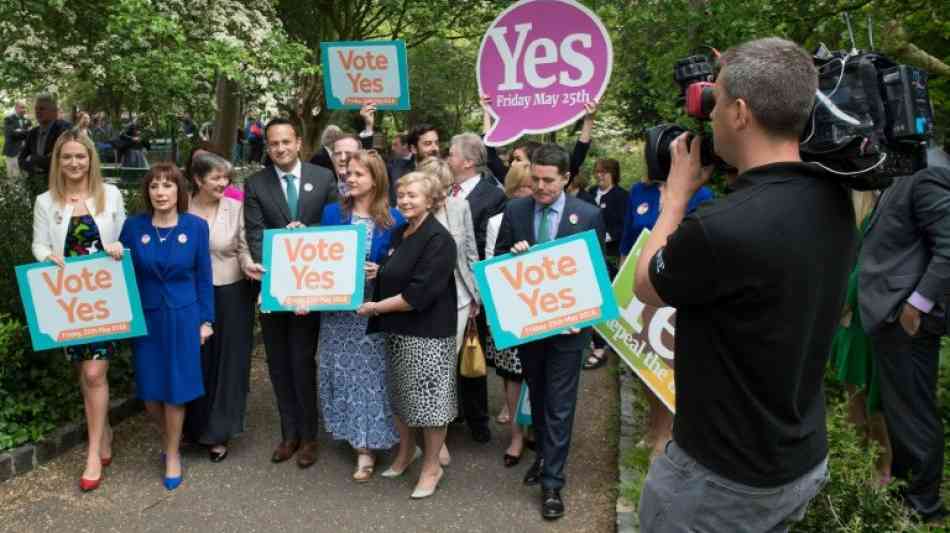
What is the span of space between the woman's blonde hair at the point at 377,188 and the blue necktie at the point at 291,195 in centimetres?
56


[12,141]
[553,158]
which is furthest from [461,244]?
[12,141]

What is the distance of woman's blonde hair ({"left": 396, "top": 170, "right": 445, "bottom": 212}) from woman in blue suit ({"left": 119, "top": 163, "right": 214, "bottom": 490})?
133 cm

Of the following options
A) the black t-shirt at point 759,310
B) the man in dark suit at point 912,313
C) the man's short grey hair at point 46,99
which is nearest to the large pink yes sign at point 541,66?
the man in dark suit at point 912,313

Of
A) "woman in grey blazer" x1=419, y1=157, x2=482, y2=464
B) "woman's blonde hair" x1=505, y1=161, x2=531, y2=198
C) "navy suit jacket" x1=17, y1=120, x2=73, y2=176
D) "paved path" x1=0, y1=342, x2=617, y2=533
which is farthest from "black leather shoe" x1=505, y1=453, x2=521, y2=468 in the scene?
"navy suit jacket" x1=17, y1=120, x2=73, y2=176

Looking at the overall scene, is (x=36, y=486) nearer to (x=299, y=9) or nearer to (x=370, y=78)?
(x=370, y=78)

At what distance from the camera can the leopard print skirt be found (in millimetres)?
4551

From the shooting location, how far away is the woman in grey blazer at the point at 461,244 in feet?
16.3

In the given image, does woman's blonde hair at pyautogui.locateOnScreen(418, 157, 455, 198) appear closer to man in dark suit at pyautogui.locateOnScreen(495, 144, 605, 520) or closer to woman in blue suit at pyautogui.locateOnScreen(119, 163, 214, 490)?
man in dark suit at pyautogui.locateOnScreen(495, 144, 605, 520)

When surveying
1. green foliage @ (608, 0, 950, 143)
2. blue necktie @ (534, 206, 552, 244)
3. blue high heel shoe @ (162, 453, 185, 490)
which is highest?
green foliage @ (608, 0, 950, 143)

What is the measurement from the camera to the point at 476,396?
5516mm

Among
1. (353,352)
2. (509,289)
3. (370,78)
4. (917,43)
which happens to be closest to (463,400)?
(353,352)

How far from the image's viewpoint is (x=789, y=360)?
195 centimetres

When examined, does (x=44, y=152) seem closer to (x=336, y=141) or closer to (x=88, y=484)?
(x=336, y=141)

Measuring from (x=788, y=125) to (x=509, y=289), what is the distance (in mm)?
2578
